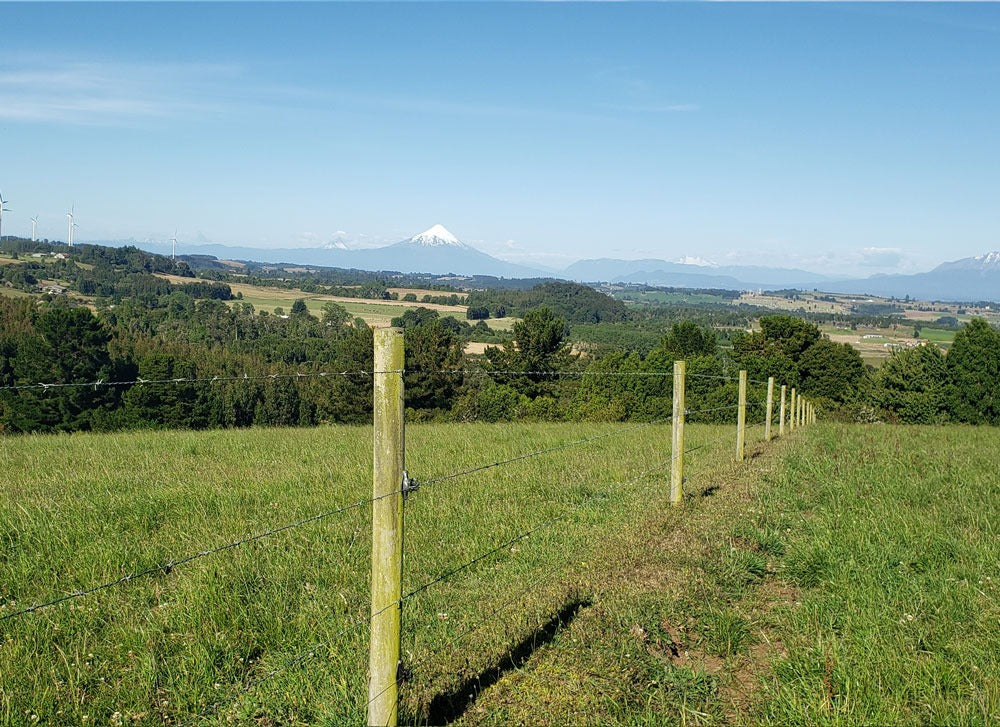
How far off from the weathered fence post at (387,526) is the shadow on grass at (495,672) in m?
0.51

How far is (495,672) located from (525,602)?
1.02 m

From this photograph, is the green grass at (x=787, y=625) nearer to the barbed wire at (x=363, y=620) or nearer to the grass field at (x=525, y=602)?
the grass field at (x=525, y=602)

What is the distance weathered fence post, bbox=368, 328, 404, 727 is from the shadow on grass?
51 cm

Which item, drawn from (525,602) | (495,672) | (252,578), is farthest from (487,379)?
(495,672)

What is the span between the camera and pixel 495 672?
13.9 ft

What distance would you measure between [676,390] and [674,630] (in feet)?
13.3

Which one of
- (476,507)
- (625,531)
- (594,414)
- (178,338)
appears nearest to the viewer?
(625,531)

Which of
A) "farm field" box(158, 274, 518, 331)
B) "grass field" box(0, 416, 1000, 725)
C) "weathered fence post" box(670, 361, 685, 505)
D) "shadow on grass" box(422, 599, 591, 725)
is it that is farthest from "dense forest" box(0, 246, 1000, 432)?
"shadow on grass" box(422, 599, 591, 725)

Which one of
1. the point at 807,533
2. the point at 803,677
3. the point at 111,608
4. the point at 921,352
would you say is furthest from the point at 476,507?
the point at 921,352

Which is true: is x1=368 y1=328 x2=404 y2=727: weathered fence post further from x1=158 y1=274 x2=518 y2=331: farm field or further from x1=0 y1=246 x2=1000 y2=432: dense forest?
x1=158 y1=274 x2=518 y2=331: farm field

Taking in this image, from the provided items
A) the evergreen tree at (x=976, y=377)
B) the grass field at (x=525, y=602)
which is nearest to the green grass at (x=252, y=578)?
the grass field at (x=525, y=602)

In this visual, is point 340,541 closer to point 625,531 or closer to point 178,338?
point 625,531

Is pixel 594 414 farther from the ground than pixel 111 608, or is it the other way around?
pixel 111 608

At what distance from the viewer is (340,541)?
6605 millimetres
